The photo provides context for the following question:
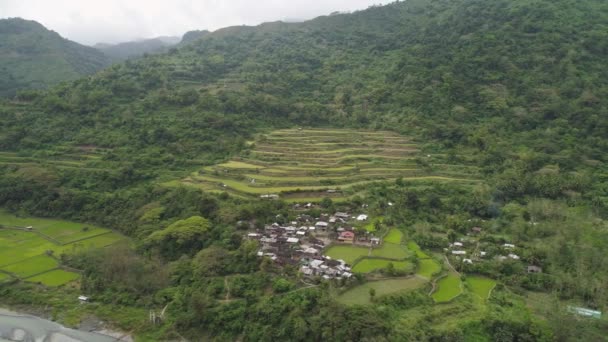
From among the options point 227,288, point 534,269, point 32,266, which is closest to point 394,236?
point 534,269

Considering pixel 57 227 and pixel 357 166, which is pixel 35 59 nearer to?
pixel 57 227

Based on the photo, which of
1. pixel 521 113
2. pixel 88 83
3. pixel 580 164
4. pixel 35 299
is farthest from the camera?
pixel 88 83

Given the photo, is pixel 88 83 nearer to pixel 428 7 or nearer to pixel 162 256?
pixel 162 256

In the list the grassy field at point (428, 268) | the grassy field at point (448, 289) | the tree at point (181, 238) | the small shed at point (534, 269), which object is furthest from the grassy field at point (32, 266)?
the small shed at point (534, 269)

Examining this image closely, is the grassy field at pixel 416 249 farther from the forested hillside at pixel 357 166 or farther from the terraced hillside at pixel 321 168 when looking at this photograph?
the terraced hillside at pixel 321 168

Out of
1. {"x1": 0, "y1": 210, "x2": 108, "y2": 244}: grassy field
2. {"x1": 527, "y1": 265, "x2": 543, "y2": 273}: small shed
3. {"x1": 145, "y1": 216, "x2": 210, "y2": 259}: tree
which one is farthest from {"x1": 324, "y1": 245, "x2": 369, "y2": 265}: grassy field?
{"x1": 0, "y1": 210, "x2": 108, "y2": 244}: grassy field

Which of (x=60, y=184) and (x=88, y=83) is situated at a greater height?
(x=88, y=83)

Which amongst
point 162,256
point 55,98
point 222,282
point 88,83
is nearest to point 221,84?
point 88,83
